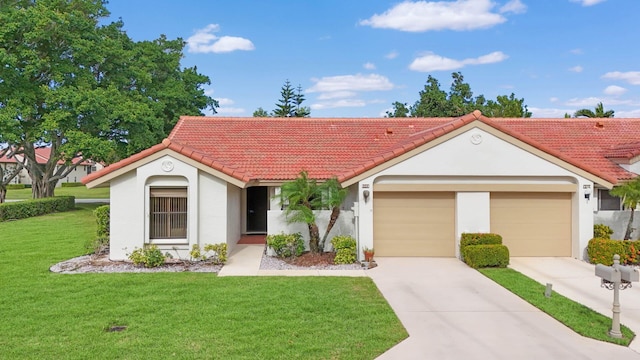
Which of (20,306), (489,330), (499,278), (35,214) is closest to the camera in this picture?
(489,330)

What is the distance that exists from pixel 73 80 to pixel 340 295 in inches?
1066

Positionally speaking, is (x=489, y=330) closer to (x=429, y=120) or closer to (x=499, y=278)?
(x=499, y=278)

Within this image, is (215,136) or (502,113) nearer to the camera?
(215,136)

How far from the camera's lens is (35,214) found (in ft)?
85.9

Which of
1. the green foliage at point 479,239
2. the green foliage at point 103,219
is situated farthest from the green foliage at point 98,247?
the green foliage at point 479,239

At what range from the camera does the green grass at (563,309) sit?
24.6ft

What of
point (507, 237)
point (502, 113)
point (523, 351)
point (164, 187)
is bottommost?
point (523, 351)

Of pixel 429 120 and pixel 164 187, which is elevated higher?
pixel 429 120

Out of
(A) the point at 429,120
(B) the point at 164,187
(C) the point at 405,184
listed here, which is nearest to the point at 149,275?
(B) the point at 164,187

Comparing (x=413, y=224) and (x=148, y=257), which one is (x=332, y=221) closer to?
(x=413, y=224)

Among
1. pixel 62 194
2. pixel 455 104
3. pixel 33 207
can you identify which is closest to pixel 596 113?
pixel 455 104

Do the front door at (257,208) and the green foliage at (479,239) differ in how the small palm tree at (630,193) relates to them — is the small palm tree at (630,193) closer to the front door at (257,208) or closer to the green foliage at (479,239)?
the green foliage at (479,239)

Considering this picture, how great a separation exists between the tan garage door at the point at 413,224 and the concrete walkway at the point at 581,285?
7.81 ft

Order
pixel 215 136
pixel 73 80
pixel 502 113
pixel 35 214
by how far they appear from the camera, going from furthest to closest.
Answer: pixel 502 113 → pixel 73 80 → pixel 35 214 → pixel 215 136
